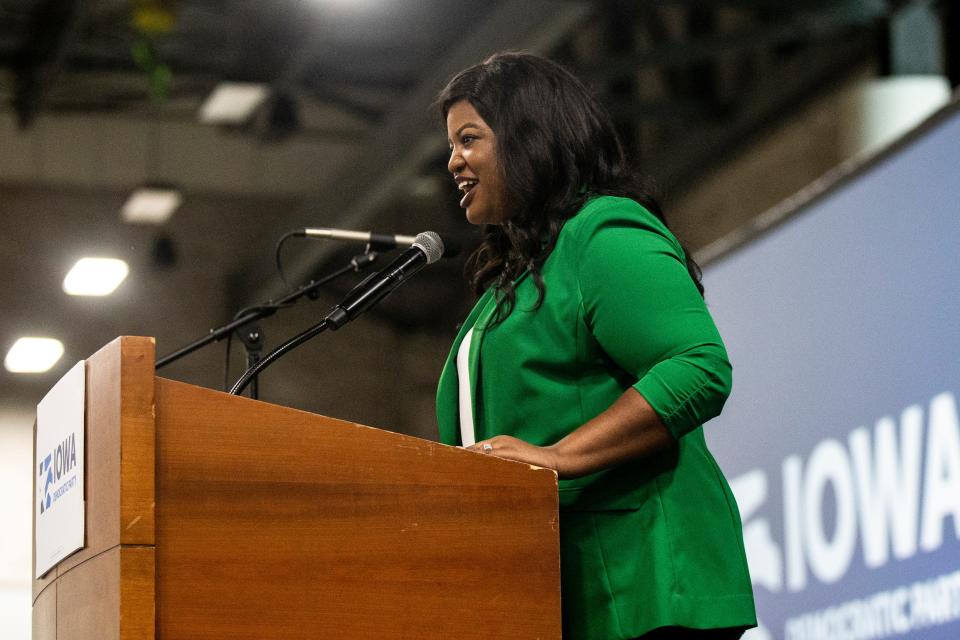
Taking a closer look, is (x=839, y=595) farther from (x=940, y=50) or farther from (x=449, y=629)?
(x=940, y=50)

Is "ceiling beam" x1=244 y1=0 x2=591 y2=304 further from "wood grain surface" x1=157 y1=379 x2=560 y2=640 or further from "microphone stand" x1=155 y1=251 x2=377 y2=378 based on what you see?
"wood grain surface" x1=157 y1=379 x2=560 y2=640

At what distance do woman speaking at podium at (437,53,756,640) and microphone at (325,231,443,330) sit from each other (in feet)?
0.41

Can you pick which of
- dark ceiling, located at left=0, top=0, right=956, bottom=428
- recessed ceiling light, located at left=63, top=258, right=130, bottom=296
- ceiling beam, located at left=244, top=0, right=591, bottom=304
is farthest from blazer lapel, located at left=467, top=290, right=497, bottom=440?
recessed ceiling light, located at left=63, top=258, right=130, bottom=296

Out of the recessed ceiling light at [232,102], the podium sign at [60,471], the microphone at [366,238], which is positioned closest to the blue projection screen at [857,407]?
the microphone at [366,238]

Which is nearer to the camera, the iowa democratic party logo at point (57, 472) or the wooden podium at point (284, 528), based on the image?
the wooden podium at point (284, 528)

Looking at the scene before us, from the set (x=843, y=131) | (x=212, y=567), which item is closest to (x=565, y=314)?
(x=212, y=567)

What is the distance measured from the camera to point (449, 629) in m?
1.39

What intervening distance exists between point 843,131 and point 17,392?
15.9 ft

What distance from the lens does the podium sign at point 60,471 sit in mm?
1422

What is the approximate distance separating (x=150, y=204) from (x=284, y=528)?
25.4ft

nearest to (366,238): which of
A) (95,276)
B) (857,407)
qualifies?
(857,407)

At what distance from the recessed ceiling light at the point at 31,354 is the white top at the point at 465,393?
672cm

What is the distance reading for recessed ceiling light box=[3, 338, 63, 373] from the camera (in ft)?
27.1

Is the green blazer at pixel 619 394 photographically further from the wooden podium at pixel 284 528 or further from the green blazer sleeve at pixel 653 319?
the wooden podium at pixel 284 528
